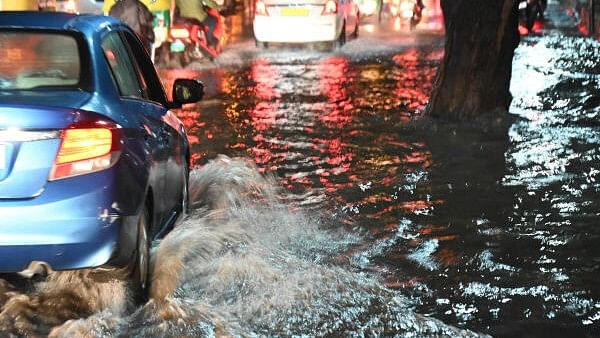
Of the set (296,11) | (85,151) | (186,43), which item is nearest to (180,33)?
(186,43)

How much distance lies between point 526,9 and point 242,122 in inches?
698

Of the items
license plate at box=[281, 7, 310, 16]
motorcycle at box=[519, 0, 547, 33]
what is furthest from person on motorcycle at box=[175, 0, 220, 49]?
motorcycle at box=[519, 0, 547, 33]

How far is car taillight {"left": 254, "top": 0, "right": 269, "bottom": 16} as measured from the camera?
2164 centimetres

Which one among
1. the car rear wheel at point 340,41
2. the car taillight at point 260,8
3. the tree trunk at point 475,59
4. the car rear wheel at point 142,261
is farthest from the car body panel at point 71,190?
the car rear wheel at point 340,41

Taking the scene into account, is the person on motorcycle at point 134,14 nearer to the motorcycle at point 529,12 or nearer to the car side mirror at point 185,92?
the car side mirror at point 185,92

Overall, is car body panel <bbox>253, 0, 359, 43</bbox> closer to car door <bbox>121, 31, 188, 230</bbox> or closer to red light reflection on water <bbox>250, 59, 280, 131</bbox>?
red light reflection on water <bbox>250, 59, 280, 131</bbox>

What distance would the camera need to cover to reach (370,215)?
779cm

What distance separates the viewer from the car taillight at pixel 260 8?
21.6 m

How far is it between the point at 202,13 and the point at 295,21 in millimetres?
2292

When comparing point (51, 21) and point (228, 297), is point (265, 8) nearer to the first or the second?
point (51, 21)

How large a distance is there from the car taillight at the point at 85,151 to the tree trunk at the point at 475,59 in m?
7.81

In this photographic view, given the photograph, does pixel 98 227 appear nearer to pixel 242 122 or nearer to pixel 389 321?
pixel 389 321

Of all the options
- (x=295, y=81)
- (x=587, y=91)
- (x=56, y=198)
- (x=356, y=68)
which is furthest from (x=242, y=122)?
(x=56, y=198)

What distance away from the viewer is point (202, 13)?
20.0 m
